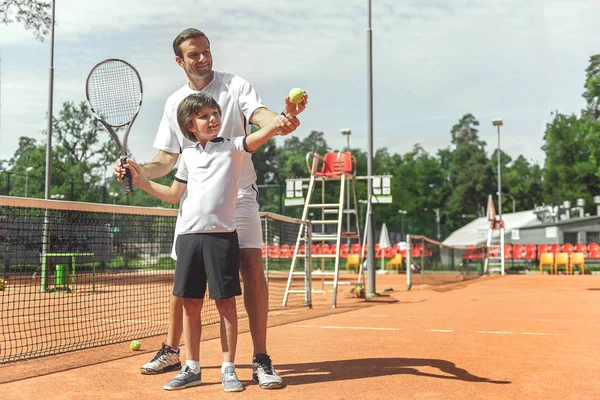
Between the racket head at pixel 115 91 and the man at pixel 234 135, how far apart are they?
1043 mm

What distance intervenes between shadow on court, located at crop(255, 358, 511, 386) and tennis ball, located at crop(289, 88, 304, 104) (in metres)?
1.74

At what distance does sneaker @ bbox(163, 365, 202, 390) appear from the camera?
3975 mm

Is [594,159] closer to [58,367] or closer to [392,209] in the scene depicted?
[392,209]

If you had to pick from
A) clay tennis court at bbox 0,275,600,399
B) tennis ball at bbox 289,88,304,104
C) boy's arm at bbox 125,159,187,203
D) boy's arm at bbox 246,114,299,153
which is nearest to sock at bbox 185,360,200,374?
clay tennis court at bbox 0,275,600,399

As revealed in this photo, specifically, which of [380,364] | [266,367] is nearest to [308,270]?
[380,364]

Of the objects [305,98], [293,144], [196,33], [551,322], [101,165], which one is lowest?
[551,322]

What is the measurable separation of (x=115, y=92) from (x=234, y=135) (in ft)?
5.82

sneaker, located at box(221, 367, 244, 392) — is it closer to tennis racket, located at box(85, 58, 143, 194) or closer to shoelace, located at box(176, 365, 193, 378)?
shoelace, located at box(176, 365, 193, 378)

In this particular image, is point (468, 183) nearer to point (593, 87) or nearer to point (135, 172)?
point (593, 87)

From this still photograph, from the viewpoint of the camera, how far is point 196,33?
13.8 feet

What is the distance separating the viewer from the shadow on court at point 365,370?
437 centimetres

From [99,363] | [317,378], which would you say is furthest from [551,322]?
[99,363]

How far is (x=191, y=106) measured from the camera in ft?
13.3

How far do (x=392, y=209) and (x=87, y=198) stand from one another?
42451mm
